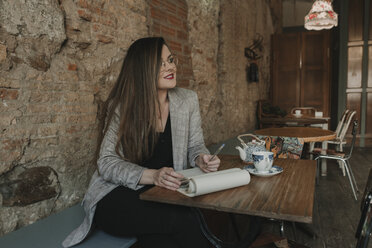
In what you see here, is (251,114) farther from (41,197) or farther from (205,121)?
(41,197)

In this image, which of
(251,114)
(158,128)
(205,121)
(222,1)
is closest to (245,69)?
(251,114)

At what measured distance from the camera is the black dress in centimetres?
132

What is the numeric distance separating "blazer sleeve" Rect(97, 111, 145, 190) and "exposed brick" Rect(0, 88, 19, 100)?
19.1 inches

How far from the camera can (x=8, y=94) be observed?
140 centimetres

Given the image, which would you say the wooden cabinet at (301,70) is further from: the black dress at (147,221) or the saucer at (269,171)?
the black dress at (147,221)

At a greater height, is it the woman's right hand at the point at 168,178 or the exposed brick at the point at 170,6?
the exposed brick at the point at 170,6

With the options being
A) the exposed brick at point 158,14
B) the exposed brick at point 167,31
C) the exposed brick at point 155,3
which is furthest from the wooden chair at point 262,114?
the exposed brick at point 155,3

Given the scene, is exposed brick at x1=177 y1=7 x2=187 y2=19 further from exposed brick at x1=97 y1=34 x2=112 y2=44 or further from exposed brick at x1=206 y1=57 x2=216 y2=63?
exposed brick at x1=97 y1=34 x2=112 y2=44

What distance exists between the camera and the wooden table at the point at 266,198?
958mm

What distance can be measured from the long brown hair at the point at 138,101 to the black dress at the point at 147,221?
0.26 meters

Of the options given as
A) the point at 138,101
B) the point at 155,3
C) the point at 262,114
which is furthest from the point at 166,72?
the point at 262,114

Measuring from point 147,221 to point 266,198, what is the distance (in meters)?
0.58

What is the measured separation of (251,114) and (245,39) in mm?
1583

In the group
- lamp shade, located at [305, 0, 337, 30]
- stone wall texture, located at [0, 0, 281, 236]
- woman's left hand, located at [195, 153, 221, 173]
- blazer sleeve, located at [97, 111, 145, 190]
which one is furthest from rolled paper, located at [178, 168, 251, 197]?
lamp shade, located at [305, 0, 337, 30]
